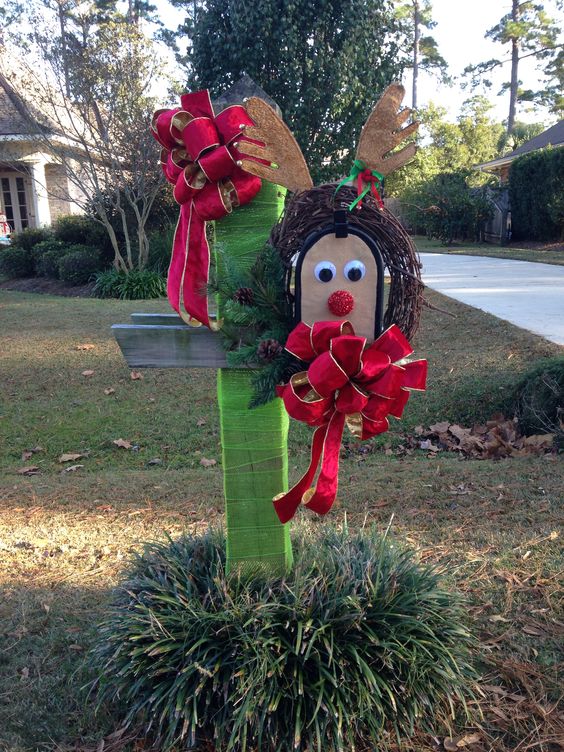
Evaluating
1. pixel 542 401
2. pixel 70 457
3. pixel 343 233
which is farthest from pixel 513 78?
pixel 343 233

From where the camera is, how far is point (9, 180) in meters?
20.6

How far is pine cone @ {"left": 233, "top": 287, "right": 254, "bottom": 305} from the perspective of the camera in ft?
6.67

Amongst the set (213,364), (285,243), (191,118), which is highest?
(191,118)

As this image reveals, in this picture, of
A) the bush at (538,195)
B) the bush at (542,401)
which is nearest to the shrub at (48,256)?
the bush at (542,401)

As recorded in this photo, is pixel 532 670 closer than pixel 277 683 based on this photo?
No

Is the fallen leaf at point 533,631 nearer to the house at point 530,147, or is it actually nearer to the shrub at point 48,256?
the shrub at point 48,256

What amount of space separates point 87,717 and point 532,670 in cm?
157

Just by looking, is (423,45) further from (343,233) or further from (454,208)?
(343,233)

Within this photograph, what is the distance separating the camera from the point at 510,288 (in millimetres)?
11016

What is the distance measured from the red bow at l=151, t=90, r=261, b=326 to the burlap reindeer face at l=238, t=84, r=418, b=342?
4.2 inches

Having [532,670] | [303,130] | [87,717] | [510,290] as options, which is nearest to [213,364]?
[87,717]

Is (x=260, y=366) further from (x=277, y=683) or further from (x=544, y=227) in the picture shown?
(x=544, y=227)

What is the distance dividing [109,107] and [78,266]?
137 inches

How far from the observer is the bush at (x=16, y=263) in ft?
55.6
